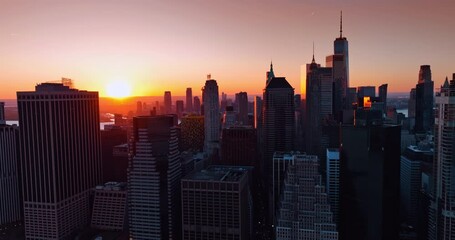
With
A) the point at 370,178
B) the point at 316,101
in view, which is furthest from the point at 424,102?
the point at 370,178

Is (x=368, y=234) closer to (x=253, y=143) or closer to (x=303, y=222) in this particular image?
(x=303, y=222)

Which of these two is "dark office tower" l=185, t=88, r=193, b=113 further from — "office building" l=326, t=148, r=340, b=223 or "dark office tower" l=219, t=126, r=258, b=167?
"office building" l=326, t=148, r=340, b=223

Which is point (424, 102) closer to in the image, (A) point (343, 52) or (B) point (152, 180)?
(A) point (343, 52)

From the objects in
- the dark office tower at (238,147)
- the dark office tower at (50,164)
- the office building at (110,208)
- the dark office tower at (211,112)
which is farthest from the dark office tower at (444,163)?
the dark office tower at (211,112)

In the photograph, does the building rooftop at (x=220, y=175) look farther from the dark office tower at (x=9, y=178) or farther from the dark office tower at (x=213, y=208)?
the dark office tower at (x=9, y=178)

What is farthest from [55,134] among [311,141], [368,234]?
[311,141]

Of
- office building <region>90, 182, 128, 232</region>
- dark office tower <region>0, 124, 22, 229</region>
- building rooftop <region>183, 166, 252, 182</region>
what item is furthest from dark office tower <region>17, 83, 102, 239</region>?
building rooftop <region>183, 166, 252, 182</region>
